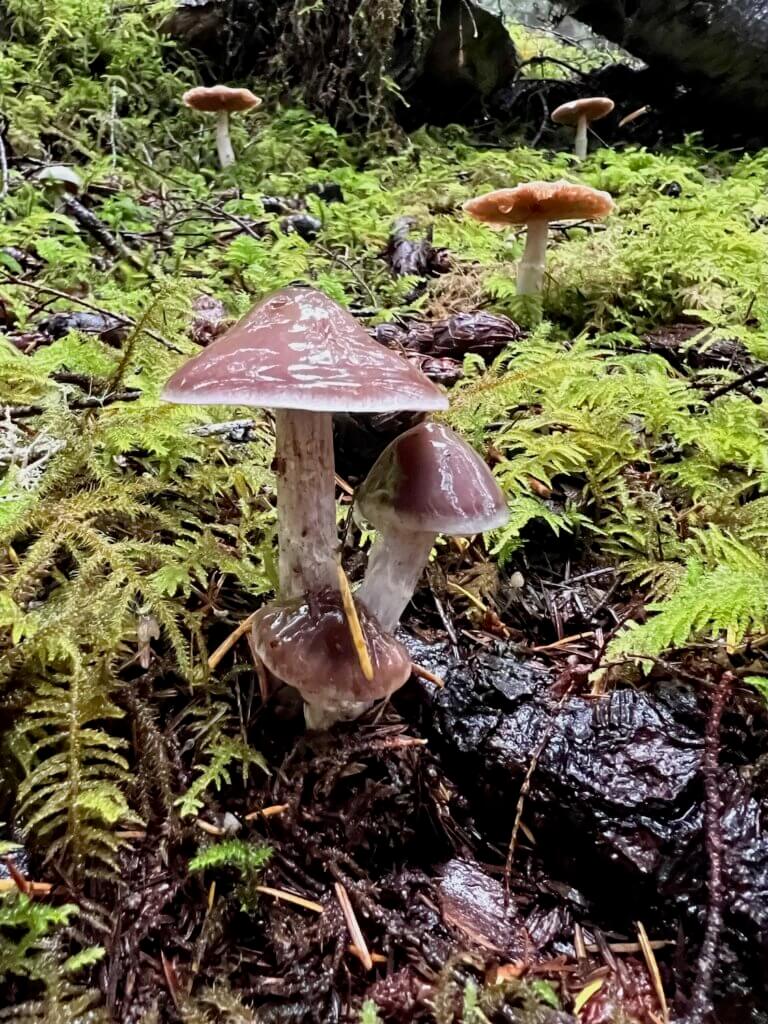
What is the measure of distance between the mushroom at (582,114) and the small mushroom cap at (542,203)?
11.2ft

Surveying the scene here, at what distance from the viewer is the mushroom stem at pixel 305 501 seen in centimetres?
152

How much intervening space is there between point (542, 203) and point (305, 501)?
294cm

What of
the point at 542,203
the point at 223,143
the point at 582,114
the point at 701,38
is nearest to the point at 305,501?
the point at 542,203

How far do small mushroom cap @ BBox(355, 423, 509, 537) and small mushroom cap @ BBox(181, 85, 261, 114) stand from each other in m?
5.53

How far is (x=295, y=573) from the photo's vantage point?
162cm

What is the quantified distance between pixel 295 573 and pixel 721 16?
7.75 meters

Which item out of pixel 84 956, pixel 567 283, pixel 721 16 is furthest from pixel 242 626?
pixel 721 16

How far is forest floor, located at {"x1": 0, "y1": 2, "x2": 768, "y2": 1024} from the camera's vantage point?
51.1 inches

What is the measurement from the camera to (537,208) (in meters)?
3.85

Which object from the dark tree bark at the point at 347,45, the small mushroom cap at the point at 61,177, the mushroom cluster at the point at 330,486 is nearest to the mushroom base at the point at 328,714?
the mushroom cluster at the point at 330,486

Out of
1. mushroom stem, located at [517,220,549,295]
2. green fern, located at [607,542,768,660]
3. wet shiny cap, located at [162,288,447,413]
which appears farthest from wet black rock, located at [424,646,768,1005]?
mushroom stem, located at [517,220,549,295]

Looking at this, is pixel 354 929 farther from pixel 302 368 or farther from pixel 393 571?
pixel 302 368

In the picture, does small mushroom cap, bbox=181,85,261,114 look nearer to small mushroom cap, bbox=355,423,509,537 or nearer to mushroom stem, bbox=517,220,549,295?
mushroom stem, bbox=517,220,549,295

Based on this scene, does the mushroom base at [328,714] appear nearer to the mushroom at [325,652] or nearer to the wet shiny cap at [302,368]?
the mushroom at [325,652]
